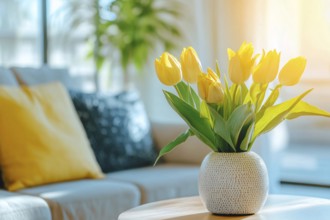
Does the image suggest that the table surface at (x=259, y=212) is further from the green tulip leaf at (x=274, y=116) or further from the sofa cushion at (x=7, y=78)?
the sofa cushion at (x=7, y=78)

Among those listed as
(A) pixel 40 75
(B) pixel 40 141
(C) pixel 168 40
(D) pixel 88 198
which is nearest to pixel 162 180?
(D) pixel 88 198

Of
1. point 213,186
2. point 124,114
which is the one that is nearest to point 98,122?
point 124,114

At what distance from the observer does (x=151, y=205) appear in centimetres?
198

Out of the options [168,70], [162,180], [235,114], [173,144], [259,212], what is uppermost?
[168,70]

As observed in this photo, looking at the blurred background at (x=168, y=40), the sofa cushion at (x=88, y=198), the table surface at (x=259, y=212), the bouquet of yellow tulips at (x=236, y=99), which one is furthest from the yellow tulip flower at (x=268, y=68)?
the blurred background at (x=168, y=40)

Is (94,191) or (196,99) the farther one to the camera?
(94,191)

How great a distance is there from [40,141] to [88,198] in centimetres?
38

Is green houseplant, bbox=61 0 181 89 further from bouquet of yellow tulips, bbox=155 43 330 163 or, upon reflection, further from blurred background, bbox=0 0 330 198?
bouquet of yellow tulips, bbox=155 43 330 163

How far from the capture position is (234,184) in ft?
5.80

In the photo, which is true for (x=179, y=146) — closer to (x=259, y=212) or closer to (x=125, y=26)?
(x=125, y=26)

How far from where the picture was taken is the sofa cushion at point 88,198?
2307mm

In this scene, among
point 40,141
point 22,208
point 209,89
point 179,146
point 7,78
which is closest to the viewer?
point 209,89

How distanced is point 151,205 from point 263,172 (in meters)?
0.39

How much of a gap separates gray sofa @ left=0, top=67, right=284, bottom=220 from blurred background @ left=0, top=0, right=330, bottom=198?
56cm
